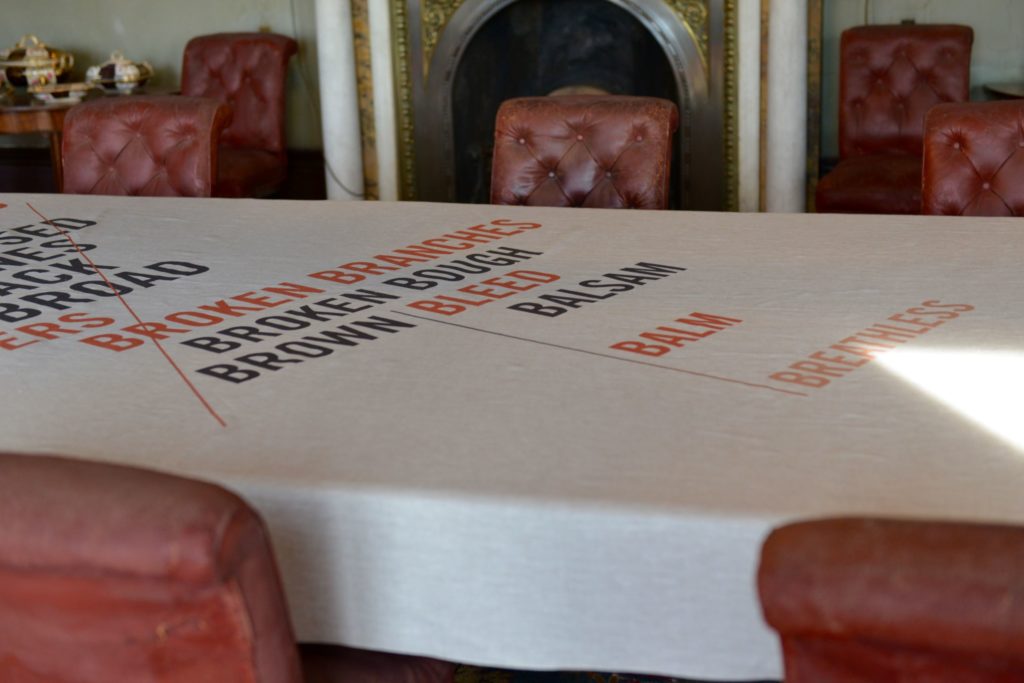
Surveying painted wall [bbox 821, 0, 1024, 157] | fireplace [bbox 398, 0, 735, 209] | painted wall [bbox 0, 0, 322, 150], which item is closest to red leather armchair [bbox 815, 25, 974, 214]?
painted wall [bbox 821, 0, 1024, 157]

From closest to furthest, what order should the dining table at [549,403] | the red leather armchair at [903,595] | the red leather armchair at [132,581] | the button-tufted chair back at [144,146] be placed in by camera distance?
the red leather armchair at [903,595], the red leather armchair at [132,581], the dining table at [549,403], the button-tufted chair back at [144,146]

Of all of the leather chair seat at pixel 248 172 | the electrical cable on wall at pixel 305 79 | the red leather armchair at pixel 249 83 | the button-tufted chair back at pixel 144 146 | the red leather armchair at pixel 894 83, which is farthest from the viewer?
the electrical cable on wall at pixel 305 79

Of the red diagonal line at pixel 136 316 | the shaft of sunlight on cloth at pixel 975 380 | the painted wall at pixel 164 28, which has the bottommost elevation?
the shaft of sunlight on cloth at pixel 975 380

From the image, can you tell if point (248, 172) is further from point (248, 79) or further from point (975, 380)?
point (975, 380)

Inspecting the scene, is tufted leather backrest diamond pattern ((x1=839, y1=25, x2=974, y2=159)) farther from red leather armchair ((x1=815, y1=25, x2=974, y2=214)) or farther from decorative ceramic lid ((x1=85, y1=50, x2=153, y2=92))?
decorative ceramic lid ((x1=85, y1=50, x2=153, y2=92))

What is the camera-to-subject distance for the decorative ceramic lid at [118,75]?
5.00 m

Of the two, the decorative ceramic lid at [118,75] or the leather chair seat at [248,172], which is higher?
the decorative ceramic lid at [118,75]

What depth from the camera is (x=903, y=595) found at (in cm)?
85

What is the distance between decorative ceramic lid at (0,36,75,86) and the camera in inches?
194

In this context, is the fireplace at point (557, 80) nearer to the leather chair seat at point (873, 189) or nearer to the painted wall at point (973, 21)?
the painted wall at point (973, 21)

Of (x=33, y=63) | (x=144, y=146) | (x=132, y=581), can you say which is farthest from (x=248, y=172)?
(x=132, y=581)

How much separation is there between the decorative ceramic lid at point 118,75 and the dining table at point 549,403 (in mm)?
2745

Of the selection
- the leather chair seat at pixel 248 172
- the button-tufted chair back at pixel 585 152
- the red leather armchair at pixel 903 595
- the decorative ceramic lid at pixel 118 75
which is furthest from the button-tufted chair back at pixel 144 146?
the red leather armchair at pixel 903 595

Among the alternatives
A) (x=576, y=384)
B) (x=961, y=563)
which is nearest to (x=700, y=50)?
(x=576, y=384)
